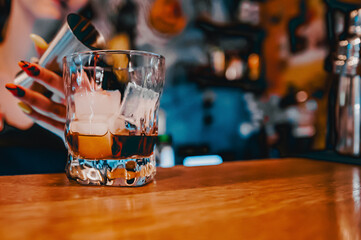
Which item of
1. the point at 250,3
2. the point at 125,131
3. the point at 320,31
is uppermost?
the point at 250,3

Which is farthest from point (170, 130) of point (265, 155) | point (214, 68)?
point (265, 155)

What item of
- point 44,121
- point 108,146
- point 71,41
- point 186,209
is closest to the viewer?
point 186,209

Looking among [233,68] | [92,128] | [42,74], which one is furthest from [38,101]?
[233,68]

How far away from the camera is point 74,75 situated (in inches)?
22.8

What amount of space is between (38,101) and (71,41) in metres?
0.33

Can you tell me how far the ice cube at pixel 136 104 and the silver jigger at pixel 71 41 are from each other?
0.68 ft

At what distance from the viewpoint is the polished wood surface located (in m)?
0.31

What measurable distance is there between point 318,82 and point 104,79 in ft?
6.50

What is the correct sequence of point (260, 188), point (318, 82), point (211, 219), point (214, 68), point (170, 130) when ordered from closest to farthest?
point (211, 219) < point (260, 188) < point (170, 130) < point (214, 68) < point (318, 82)

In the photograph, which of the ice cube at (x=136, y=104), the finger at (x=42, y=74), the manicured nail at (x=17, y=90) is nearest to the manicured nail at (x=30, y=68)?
the finger at (x=42, y=74)

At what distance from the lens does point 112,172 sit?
0.55 metres

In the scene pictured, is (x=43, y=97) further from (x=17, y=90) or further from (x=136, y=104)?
(x=136, y=104)

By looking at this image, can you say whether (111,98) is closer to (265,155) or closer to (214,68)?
(214,68)

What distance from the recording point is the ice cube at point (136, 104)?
559mm
